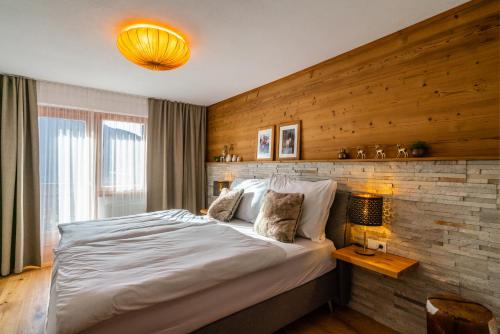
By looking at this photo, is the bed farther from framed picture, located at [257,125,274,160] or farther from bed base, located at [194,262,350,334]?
framed picture, located at [257,125,274,160]

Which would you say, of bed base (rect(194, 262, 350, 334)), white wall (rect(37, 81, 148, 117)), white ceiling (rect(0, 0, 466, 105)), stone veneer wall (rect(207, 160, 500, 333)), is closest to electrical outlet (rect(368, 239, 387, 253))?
stone veneer wall (rect(207, 160, 500, 333))

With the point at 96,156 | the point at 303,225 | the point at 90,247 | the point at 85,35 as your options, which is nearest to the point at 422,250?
the point at 303,225

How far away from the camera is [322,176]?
256 cm

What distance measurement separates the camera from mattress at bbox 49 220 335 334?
122cm

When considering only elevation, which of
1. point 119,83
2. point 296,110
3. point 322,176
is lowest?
point 322,176

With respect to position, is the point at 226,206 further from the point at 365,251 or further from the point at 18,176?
the point at 18,176

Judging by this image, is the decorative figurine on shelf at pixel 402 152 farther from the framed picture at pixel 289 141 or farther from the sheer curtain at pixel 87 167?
the sheer curtain at pixel 87 167

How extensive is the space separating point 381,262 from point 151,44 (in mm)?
2365

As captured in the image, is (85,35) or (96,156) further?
(96,156)

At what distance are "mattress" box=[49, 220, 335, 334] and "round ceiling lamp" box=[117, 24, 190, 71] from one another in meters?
1.72

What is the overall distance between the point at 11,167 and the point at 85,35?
2117 millimetres

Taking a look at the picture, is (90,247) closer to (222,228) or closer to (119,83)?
(222,228)

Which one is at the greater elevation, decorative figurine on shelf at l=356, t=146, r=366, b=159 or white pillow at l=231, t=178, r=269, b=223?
decorative figurine on shelf at l=356, t=146, r=366, b=159

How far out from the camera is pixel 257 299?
1.66m
